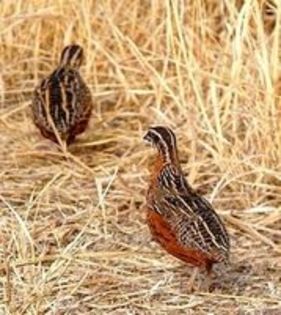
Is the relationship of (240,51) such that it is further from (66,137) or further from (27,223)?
(27,223)

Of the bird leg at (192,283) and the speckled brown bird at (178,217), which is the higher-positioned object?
the speckled brown bird at (178,217)

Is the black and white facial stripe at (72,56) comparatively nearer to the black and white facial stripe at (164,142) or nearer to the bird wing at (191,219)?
the black and white facial stripe at (164,142)

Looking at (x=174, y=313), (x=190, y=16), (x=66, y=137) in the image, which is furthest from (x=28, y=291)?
(x=190, y=16)

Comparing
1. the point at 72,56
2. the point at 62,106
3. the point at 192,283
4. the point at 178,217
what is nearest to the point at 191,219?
the point at 178,217

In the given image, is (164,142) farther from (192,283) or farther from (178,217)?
(192,283)

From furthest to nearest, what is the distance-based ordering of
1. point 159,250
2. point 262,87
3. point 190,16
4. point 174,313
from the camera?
1. point 190,16
2. point 262,87
3. point 159,250
4. point 174,313

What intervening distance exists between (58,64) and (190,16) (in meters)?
0.83

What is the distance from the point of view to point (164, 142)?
17.5ft

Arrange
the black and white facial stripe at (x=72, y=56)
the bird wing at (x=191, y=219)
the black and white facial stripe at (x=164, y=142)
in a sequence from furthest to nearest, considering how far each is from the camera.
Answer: the black and white facial stripe at (x=72, y=56) → the black and white facial stripe at (x=164, y=142) → the bird wing at (x=191, y=219)

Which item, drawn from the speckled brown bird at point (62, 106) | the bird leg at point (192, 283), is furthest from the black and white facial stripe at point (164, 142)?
the speckled brown bird at point (62, 106)

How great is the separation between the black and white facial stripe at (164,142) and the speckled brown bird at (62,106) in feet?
3.17

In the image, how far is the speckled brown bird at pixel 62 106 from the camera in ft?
20.7

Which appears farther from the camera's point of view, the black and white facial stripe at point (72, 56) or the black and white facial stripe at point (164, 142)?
the black and white facial stripe at point (72, 56)

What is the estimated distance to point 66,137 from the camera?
6.33m
